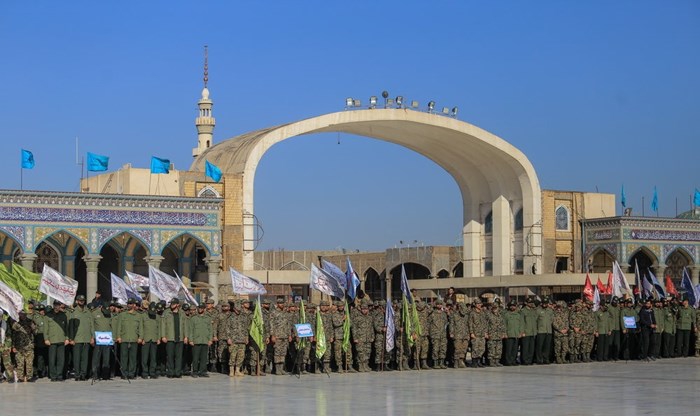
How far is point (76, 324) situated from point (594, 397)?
751 cm

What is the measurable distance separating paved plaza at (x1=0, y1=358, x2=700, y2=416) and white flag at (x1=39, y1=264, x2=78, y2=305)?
166cm

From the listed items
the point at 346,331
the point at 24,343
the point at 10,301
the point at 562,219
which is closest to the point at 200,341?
the point at 346,331

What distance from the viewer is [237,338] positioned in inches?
706

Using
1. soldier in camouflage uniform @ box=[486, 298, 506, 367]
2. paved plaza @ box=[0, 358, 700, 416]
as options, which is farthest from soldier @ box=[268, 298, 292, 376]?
soldier in camouflage uniform @ box=[486, 298, 506, 367]

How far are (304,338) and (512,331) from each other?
3.95m

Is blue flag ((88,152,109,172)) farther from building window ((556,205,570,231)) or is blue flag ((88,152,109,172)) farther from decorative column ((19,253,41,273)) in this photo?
building window ((556,205,570,231))

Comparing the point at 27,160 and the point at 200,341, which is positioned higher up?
the point at 27,160

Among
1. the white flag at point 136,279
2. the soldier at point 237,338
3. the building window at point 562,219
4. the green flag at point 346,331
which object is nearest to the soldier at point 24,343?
the soldier at point 237,338

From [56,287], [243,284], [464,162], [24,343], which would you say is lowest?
[24,343]

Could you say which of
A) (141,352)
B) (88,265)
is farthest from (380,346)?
(88,265)

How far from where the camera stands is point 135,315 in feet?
57.8

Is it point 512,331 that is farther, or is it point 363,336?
point 512,331

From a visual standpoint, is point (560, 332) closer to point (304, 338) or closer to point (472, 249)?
point (304, 338)

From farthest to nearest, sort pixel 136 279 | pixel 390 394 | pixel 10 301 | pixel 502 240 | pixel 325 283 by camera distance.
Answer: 1. pixel 502 240
2. pixel 136 279
3. pixel 325 283
4. pixel 10 301
5. pixel 390 394
